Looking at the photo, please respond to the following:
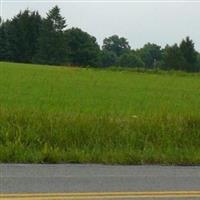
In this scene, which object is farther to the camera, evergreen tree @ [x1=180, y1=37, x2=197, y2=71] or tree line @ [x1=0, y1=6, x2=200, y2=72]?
evergreen tree @ [x1=180, y1=37, x2=197, y2=71]

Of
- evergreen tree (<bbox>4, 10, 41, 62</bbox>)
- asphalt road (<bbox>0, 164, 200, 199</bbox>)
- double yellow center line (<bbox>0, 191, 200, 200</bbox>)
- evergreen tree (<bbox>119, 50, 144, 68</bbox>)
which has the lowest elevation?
evergreen tree (<bbox>119, 50, 144, 68</bbox>)

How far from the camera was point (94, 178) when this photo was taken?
796 centimetres

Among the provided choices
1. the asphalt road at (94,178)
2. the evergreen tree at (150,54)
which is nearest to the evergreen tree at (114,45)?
the evergreen tree at (150,54)

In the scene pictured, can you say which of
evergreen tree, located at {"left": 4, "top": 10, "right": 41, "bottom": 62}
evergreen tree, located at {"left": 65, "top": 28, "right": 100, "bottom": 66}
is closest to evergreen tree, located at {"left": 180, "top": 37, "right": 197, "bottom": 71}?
evergreen tree, located at {"left": 65, "top": 28, "right": 100, "bottom": 66}

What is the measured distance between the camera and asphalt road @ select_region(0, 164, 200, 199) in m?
7.21

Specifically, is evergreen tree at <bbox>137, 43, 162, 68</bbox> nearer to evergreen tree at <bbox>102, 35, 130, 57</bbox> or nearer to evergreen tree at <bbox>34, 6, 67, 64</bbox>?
evergreen tree at <bbox>102, 35, 130, 57</bbox>

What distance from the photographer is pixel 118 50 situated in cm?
17750

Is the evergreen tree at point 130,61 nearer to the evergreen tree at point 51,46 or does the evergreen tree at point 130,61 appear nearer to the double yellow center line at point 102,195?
the evergreen tree at point 51,46

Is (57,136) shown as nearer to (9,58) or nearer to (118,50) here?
(9,58)

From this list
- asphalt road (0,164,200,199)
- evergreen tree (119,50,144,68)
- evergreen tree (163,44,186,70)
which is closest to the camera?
asphalt road (0,164,200,199)

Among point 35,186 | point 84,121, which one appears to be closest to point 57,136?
point 84,121

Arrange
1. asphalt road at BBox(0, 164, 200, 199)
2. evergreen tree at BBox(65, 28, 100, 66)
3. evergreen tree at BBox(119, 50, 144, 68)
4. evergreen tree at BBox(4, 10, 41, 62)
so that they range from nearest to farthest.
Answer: asphalt road at BBox(0, 164, 200, 199)
evergreen tree at BBox(4, 10, 41, 62)
evergreen tree at BBox(65, 28, 100, 66)
evergreen tree at BBox(119, 50, 144, 68)

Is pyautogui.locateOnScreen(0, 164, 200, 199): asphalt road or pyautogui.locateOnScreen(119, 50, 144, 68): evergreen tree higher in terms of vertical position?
pyautogui.locateOnScreen(0, 164, 200, 199): asphalt road

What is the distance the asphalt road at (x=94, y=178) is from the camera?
284 inches
